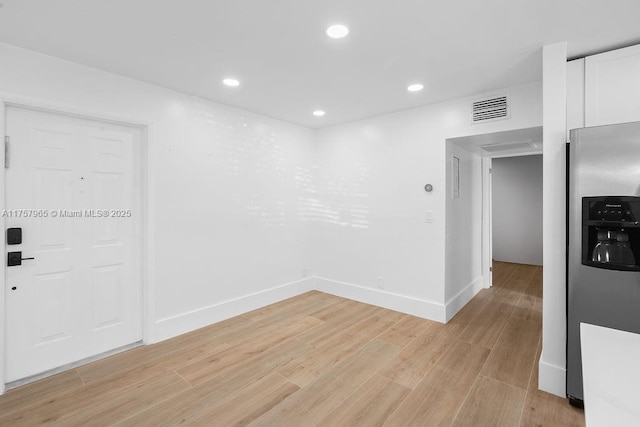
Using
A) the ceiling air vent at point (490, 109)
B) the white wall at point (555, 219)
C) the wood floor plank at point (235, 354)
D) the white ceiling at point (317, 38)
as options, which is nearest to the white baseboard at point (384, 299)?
the wood floor plank at point (235, 354)

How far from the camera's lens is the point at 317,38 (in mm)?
2141

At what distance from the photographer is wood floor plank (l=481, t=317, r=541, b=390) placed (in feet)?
8.04

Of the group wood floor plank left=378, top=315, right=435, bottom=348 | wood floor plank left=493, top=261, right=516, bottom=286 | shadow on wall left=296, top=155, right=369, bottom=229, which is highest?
shadow on wall left=296, top=155, right=369, bottom=229

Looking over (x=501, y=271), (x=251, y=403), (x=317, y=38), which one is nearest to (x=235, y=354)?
(x=251, y=403)

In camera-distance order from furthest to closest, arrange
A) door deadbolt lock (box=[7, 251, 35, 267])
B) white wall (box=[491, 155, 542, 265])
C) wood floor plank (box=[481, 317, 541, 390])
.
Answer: white wall (box=[491, 155, 542, 265]), wood floor plank (box=[481, 317, 541, 390]), door deadbolt lock (box=[7, 251, 35, 267])

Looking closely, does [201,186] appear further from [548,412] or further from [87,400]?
[548,412]

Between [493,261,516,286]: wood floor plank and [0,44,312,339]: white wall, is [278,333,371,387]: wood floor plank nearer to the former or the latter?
[0,44,312,339]: white wall

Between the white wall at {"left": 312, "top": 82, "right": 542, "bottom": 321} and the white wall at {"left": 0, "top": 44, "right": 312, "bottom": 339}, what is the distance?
0.57 meters

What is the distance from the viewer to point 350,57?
242cm

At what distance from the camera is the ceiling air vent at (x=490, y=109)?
3084 mm

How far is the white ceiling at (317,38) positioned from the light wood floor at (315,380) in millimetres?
2559

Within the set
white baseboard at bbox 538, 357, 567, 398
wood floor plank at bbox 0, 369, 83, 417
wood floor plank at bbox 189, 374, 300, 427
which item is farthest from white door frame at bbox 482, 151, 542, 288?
wood floor plank at bbox 0, 369, 83, 417

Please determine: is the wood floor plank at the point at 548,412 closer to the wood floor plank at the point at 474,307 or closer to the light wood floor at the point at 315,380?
the light wood floor at the point at 315,380

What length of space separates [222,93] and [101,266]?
80.9 inches
